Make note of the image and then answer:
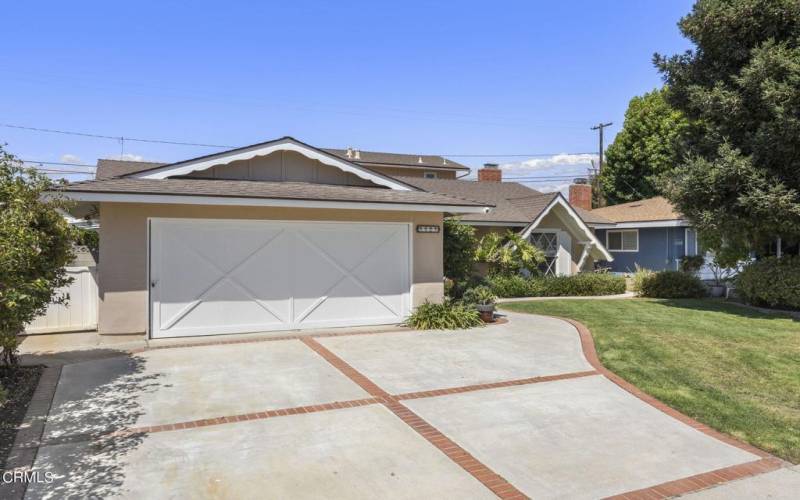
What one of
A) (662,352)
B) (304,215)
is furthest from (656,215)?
(304,215)

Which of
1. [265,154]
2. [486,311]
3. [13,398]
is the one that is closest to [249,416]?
[13,398]

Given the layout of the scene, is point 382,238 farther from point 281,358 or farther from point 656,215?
point 656,215

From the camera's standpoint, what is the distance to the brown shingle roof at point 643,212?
2450 cm

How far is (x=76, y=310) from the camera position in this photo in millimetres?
10742

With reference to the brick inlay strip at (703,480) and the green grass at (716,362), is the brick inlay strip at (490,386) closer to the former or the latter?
the green grass at (716,362)

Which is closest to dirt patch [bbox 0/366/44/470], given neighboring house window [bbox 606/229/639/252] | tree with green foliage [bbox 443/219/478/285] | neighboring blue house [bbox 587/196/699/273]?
tree with green foliage [bbox 443/219/478/285]

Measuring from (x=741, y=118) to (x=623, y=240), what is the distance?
1431cm

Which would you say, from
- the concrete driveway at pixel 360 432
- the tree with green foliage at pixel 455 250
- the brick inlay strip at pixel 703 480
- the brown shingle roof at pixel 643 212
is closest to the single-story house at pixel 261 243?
the tree with green foliage at pixel 455 250

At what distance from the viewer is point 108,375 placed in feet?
24.7

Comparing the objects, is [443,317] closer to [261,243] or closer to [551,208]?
[261,243]

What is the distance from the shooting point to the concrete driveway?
4.50 metres

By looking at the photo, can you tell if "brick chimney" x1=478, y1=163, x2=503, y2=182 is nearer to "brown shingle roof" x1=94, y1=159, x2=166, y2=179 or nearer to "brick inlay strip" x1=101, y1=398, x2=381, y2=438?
"brown shingle roof" x1=94, y1=159, x2=166, y2=179

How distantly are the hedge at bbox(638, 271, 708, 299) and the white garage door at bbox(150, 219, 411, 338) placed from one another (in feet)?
34.8

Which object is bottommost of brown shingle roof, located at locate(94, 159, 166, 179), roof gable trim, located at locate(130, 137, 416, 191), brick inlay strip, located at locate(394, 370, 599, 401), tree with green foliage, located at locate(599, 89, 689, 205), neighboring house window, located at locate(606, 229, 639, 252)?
brick inlay strip, located at locate(394, 370, 599, 401)
